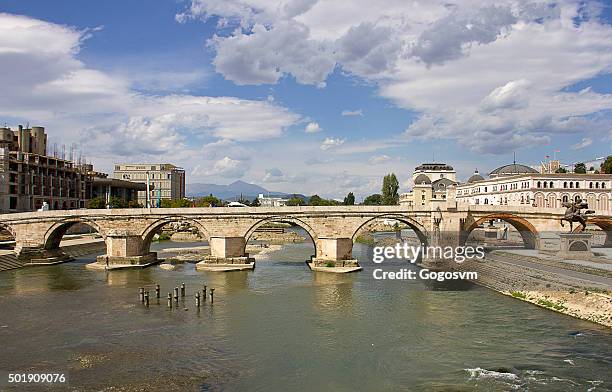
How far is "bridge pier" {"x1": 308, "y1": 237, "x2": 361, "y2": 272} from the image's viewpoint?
135ft

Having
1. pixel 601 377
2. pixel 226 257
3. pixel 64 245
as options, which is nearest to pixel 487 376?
pixel 601 377

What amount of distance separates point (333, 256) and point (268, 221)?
656 cm

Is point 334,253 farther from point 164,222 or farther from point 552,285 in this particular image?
point 552,285

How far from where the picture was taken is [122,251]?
143 ft

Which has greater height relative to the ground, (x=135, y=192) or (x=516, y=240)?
(x=135, y=192)

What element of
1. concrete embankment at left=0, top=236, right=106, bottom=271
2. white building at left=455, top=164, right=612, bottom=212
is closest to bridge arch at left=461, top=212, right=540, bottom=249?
white building at left=455, top=164, right=612, bottom=212

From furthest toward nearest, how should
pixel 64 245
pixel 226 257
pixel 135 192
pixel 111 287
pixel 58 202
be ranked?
pixel 135 192 → pixel 58 202 → pixel 64 245 → pixel 226 257 → pixel 111 287

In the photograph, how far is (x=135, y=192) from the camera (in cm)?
10862

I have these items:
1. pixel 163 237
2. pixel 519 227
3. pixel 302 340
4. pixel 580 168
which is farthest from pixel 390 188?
pixel 302 340

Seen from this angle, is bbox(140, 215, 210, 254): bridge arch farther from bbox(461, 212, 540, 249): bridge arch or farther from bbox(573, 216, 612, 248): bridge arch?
bbox(573, 216, 612, 248): bridge arch

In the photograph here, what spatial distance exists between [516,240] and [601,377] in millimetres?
42171

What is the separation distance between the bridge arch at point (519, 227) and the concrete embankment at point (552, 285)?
6238mm

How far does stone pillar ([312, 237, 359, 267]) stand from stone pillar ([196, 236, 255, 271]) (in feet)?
19.2

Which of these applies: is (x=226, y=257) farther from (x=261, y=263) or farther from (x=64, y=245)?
(x=64, y=245)
